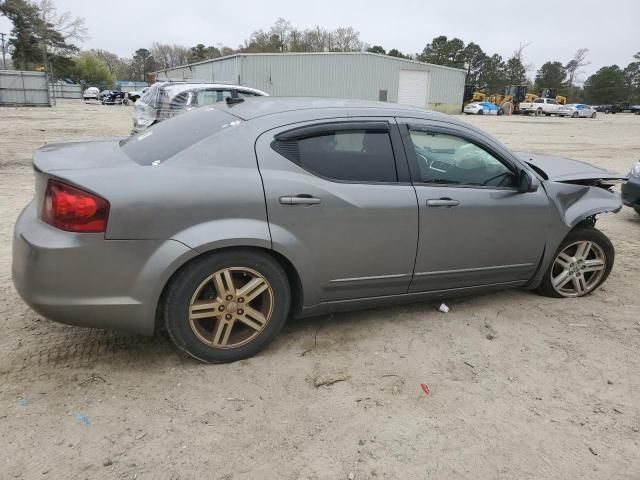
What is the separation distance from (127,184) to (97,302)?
651 millimetres

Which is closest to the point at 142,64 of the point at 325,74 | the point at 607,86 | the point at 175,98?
the point at 325,74

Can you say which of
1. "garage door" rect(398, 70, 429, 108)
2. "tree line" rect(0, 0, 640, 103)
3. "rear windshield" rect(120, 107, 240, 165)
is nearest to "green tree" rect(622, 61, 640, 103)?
"tree line" rect(0, 0, 640, 103)

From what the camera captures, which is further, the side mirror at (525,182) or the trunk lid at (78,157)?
the side mirror at (525,182)

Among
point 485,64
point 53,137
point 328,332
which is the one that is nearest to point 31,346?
point 328,332

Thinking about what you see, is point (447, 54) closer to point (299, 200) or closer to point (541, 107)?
point (541, 107)

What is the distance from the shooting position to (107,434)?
2385mm

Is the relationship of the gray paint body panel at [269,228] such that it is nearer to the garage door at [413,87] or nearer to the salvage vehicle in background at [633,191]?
the salvage vehicle in background at [633,191]

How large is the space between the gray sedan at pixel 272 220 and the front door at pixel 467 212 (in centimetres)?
1

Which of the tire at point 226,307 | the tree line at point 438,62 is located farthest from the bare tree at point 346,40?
the tire at point 226,307

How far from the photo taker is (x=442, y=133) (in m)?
3.55

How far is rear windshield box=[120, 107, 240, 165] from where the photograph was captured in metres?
2.94

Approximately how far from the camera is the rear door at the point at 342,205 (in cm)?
296

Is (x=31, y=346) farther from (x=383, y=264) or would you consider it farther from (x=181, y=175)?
(x=383, y=264)

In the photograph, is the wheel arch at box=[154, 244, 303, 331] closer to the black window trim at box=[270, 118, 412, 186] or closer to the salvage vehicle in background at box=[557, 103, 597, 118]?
the black window trim at box=[270, 118, 412, 186]
